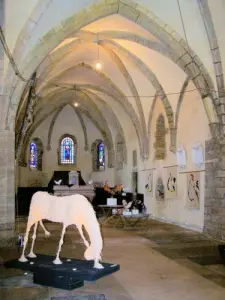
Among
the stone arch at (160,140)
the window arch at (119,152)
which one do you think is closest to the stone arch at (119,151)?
the window arch at (119,152)

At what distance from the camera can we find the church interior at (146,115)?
20.9 ft

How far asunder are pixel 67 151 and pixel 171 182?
10.6 meters

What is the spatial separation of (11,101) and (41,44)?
4.82 feet

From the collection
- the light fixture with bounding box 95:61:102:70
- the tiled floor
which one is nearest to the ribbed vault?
the light fixture with bounding box 95:61:102:70

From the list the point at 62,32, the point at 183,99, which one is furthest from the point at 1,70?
the point at 183,99

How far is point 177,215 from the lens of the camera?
13164mm

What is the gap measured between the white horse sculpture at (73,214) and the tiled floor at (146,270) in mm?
467

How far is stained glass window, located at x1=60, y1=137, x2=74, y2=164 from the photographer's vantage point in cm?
2317

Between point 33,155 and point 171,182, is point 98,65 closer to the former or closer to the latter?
point 171,182

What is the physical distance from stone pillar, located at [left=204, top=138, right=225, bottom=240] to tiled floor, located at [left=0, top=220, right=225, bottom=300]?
436 millimetres

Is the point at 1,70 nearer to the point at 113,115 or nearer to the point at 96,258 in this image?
the point at 96,258

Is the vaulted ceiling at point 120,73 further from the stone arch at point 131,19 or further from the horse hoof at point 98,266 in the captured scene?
the horse hoof at point 98,266

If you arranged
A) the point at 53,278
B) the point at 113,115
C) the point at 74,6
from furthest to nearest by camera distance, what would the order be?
the point at 113,115 → the point at 74,6 → the point at 53,278

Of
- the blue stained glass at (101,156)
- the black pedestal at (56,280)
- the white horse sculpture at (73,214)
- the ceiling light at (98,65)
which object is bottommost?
the black pedestal at (56,280)
